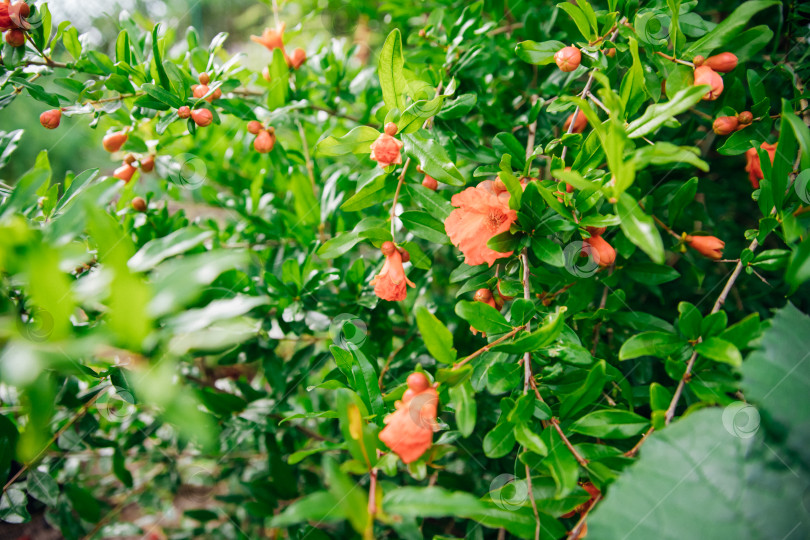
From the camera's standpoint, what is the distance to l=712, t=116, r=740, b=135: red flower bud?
28.2 inches

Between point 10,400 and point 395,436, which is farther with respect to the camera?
point 10,400

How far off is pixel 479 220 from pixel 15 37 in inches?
32.5

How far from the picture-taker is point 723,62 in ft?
2.17

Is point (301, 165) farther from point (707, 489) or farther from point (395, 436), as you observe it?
point (707, 489)

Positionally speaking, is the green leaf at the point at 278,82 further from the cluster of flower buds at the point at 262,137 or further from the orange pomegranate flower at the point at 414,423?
the orange pomegranate flower at the point at 414,423

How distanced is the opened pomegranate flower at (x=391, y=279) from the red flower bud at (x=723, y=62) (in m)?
0.54

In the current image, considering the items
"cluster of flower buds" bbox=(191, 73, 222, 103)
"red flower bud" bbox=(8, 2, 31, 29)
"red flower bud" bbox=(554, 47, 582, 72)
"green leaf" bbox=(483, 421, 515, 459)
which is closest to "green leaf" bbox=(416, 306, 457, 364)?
"green leaf" bbox=(483, 421, 515, 459)

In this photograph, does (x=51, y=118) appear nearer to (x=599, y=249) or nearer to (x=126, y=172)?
(x=126, y=172)

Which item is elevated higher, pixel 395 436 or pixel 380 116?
pixel 380 116

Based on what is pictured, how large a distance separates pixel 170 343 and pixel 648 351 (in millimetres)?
578

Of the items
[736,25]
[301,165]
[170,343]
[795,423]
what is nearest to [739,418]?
[795,423]

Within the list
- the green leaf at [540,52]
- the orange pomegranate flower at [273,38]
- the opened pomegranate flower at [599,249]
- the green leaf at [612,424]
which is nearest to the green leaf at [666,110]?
the opened pomegranate flower at [599,249]

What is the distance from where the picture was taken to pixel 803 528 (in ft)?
1.55

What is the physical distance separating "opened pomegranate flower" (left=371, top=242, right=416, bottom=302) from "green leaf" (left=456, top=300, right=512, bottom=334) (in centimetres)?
14
